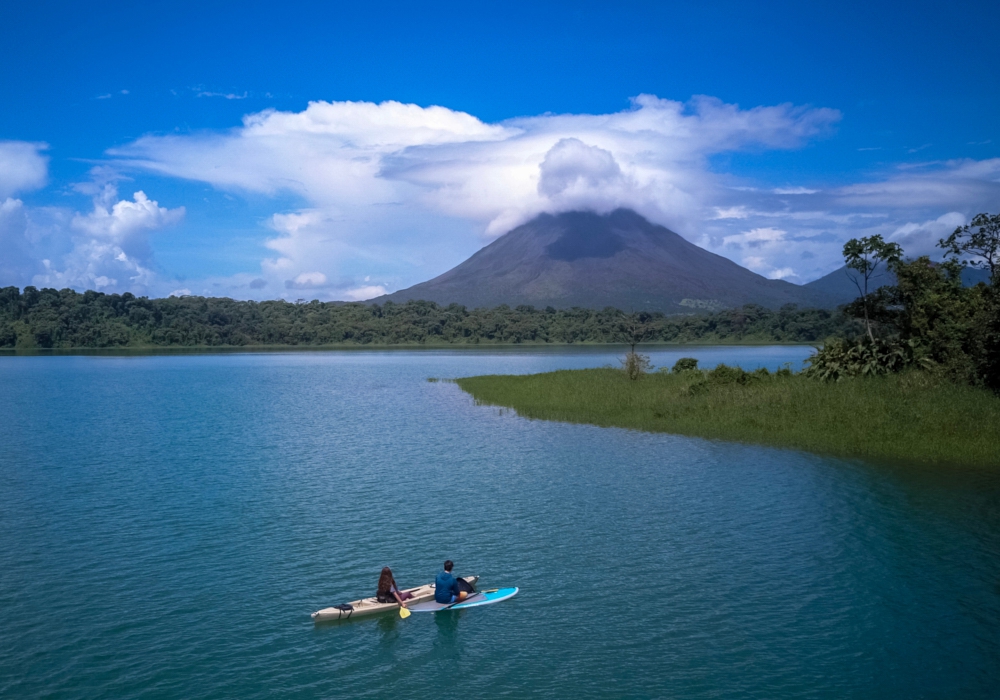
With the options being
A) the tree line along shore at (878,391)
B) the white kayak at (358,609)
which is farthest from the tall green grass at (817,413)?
the white kayak at (358,609)

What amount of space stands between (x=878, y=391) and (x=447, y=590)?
2944 cm

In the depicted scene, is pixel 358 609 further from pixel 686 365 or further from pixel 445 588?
pixel 686 365

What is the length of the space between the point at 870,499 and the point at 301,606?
59.8 ft

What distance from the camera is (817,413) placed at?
118ft

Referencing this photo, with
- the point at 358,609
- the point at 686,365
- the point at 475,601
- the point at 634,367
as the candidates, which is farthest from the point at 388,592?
the point at 686,365

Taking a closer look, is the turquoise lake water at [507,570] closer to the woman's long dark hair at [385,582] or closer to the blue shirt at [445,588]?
the blue shirt at [445,588]

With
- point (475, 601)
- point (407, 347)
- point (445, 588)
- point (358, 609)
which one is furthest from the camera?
point (407, 347)

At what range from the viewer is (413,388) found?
2697 inches

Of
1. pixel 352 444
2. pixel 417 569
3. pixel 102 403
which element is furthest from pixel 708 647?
pixel 102 403

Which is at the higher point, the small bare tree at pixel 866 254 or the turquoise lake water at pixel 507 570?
the small bare tree at pixel 866 254

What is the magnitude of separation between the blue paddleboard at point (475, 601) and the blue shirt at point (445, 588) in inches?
4.9

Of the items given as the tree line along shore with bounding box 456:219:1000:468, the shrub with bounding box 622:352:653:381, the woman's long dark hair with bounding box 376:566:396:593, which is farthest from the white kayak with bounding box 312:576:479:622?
the shrub with bounding box 622:352:653:381

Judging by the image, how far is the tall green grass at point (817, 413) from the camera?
102 feet

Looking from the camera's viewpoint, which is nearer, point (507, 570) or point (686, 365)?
point (507, 570)
